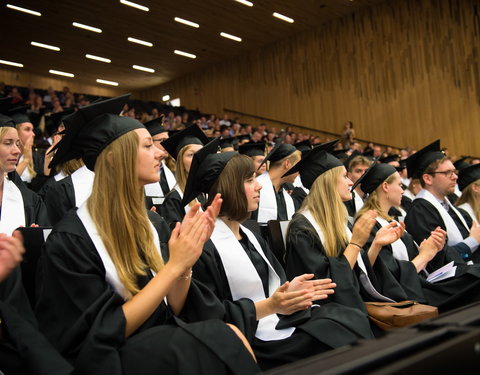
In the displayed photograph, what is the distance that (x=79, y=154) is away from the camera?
250 centimetres

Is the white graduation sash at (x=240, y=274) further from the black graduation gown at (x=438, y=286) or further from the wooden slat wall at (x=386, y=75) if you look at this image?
the wooden slat wall at (x=386, y=75)

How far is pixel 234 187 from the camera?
296 centimetres

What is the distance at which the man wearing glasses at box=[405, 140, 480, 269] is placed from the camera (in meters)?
4.71

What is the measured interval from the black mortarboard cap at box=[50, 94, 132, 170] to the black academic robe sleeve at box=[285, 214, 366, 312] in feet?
4.91

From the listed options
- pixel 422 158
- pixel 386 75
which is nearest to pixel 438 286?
pixel 422 158

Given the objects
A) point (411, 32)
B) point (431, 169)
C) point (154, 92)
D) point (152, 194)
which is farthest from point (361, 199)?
point (154, 92)

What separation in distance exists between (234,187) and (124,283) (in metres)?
1.12

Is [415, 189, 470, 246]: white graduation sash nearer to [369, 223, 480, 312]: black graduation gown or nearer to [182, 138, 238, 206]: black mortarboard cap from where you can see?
[369, 223, 480, 312]: black graduation gown

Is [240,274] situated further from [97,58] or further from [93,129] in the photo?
[97,58]

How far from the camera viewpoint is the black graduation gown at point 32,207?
3572mm

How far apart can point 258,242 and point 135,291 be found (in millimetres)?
1219

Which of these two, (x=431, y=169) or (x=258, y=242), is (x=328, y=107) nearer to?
(x=431, y=169)

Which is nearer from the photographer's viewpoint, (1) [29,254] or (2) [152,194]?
(1) [29,254]

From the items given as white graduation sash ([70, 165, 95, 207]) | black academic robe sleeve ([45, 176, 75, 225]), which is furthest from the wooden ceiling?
black academic robe sleeve ([45, 176, 75, 225])
